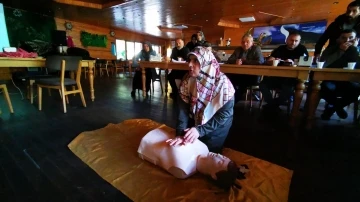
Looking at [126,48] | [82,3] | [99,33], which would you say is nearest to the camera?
[82,3]

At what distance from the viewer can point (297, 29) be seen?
19.7ft

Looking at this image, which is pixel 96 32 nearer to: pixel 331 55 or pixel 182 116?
pixel 182 116

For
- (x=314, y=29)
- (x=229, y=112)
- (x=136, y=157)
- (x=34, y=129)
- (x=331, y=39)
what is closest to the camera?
(x=229, y=112)

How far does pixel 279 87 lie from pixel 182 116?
1734 millimetres

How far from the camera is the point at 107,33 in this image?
8.65 m

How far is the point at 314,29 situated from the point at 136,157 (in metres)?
7.27

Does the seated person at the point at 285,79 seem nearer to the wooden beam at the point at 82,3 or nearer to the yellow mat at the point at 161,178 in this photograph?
the yellow mat at the point at 161,178

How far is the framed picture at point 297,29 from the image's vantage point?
19.2 ft

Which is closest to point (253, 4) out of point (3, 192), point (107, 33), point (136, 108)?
point (136, 108)

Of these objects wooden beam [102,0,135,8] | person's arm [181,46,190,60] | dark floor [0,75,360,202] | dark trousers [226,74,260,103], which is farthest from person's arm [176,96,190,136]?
wooden beam [102,0,135,8]

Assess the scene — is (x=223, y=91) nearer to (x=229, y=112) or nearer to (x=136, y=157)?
(x=229, y=112)

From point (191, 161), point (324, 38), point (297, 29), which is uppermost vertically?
point (297, 29)

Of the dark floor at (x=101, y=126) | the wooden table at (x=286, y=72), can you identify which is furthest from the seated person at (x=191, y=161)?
the wooden table at (x=286, y=72)

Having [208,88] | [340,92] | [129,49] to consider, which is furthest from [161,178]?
[129,49]
